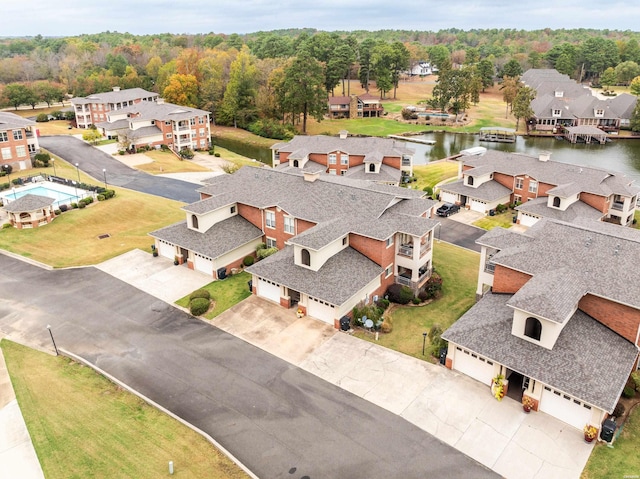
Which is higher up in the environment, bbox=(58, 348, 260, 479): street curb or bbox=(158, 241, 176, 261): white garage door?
bbox=(158, 241, 176, 261): white garage door

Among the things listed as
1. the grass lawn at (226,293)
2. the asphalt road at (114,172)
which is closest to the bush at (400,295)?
the grass lawn at (226,293)

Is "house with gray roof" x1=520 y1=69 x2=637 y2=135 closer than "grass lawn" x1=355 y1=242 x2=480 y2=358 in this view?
No

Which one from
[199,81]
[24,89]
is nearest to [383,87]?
[199,81]

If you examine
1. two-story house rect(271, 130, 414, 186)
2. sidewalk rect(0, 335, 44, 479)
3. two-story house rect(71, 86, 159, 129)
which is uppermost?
two-story house rect(71, 86, 159, 129)

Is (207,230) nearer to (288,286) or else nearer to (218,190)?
(218,190)

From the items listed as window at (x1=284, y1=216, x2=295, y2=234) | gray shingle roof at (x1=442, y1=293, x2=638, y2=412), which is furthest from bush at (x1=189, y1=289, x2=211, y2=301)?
gray shingle roof at (x1=442, y1=293, x2=638, y2=412)

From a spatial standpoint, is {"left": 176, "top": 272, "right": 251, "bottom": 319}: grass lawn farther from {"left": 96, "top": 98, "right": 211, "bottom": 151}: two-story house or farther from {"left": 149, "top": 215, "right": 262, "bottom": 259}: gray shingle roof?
{"left": 96, "top": 98, "right": 211, "bottom": 151}: two-story house
